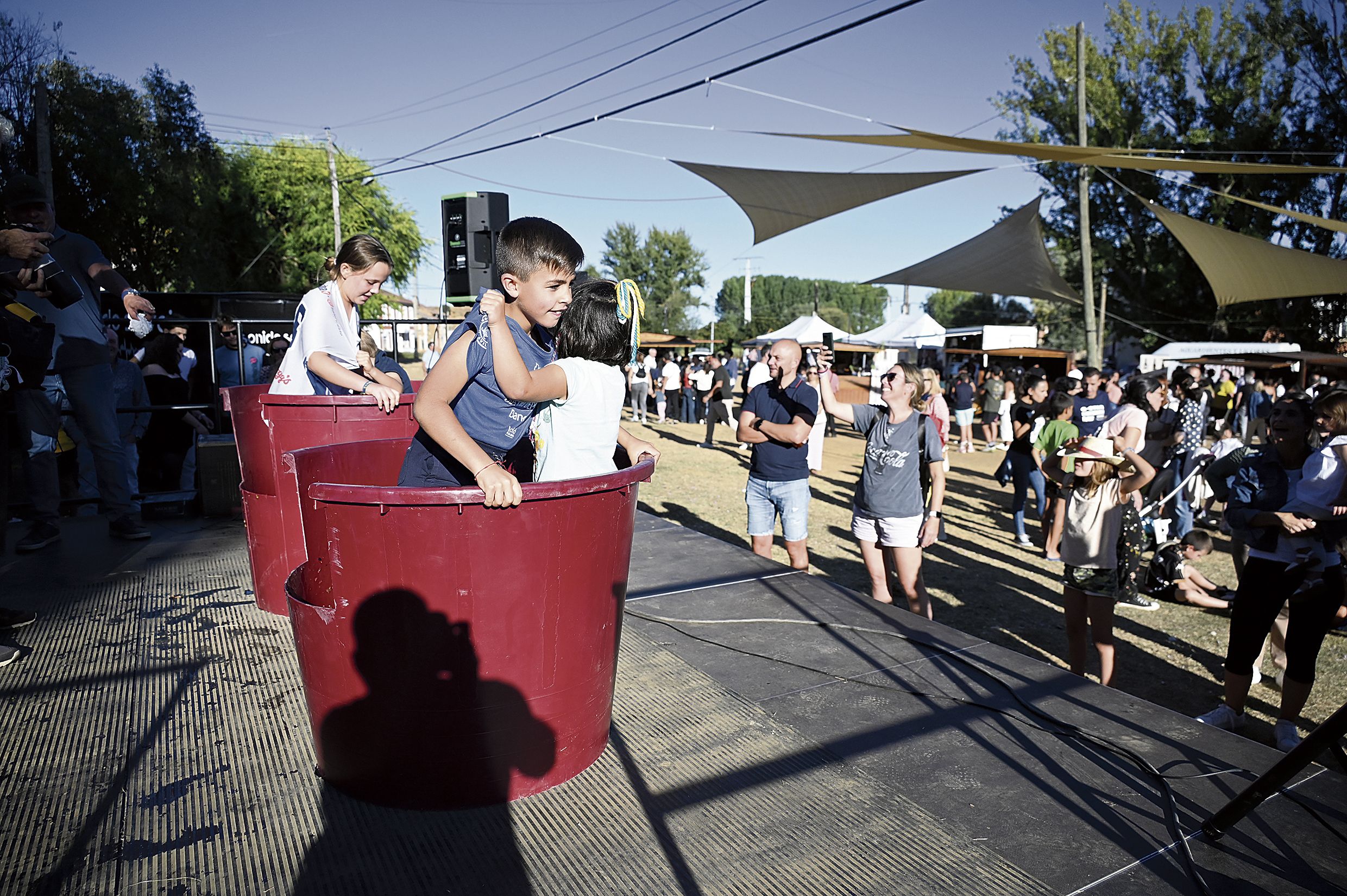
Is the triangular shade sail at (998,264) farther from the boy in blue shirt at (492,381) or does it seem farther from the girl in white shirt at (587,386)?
the boy in blue shirt at (492,381)

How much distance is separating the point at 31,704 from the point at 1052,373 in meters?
34.7

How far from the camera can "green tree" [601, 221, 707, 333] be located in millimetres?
73875

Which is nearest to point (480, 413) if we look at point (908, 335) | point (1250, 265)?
point (1250, 265)

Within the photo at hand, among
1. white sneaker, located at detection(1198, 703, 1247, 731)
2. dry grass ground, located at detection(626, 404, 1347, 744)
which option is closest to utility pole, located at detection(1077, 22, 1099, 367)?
dry grass ground, located at detection(626, 404, 1347, 744)

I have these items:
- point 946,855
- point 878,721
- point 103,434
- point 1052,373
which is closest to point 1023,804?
point 946,855

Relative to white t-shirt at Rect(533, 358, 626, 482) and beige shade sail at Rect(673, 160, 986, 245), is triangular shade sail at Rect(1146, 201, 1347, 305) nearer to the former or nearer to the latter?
beige shade sail at Rect(673, 160, 986, 245)

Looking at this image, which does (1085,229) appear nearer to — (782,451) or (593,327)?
(782,451)

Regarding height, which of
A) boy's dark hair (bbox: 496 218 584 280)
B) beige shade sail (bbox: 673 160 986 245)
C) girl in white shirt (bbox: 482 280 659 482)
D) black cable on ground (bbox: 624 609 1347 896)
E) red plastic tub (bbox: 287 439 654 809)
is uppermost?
beige shade sail (bbox: 673 160 986 245)

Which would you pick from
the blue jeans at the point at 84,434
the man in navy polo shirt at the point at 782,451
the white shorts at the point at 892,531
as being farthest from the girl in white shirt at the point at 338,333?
the white shorts at the point at 892,531

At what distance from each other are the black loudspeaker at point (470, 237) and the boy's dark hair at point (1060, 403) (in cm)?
695

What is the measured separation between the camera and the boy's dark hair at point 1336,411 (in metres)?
4.13

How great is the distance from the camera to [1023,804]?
7.43 ft

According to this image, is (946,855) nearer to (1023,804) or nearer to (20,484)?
(1023,804)

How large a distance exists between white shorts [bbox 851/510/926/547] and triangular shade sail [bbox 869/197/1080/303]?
1070 centimetres
